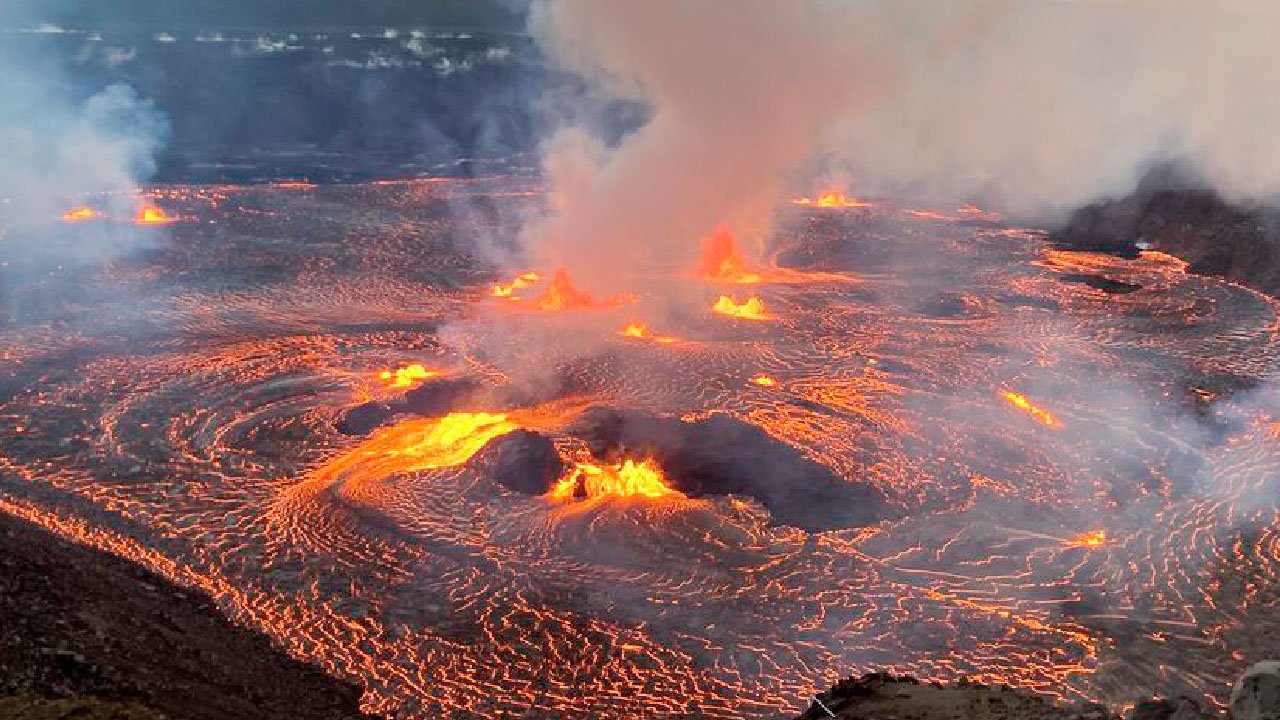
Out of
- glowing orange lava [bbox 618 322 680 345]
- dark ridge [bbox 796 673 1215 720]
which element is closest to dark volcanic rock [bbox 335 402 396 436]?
glowing orange lava [bbox 618 322 680 345]

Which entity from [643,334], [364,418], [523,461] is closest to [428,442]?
[364,418]

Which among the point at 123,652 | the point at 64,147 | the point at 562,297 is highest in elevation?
the point at 64,147

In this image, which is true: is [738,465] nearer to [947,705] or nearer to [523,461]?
[523,461]

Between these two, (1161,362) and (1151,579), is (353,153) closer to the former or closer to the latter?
(1161,362)

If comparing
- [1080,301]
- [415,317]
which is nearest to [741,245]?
[1080,301]

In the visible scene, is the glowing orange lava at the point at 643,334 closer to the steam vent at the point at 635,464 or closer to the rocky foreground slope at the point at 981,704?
the steam vent at the point at 635,464

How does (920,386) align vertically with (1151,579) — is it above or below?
above

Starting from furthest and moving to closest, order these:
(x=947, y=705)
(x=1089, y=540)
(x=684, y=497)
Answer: (x=684, y=497) < (x=1089, y=540) < (x=947, y=705)
